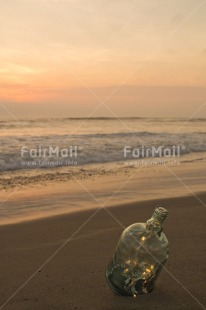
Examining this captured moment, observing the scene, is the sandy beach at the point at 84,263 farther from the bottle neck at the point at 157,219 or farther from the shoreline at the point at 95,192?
the shoreline at the point at 95,192

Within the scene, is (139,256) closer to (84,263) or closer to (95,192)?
(84,263)

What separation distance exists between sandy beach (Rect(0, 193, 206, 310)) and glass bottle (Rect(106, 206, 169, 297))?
95 mm

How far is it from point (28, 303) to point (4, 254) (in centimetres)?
108

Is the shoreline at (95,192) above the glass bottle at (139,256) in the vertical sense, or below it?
below

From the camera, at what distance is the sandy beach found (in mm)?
2293

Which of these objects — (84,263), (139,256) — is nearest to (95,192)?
(84,263)

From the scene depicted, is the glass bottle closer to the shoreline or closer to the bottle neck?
the bottle neck

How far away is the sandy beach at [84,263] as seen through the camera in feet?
7.52

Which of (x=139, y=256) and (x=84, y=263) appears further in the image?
(x=84, y=263)

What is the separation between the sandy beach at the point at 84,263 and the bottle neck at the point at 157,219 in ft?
1.47

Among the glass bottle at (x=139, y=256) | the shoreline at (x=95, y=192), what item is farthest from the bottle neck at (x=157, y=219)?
the shoreline at (x=95, y=192)

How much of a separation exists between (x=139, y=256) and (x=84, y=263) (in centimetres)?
82

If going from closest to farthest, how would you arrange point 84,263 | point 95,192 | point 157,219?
1. point 157,219
2. point 84,263
3. point 95,192

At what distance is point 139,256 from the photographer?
87.4 inches
